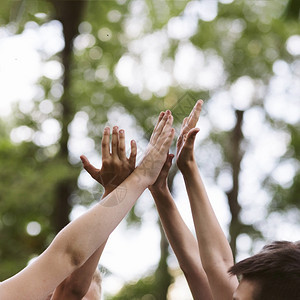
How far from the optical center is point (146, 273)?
1030 cm

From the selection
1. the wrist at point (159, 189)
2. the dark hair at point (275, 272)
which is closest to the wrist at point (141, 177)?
the wrist at point (159, 189)

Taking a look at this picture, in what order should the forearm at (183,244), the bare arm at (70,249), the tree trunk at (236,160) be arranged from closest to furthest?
1. the bare arm at (70,249)
2. the forearm at (183,244)
3. the tree trunk at (236,160)

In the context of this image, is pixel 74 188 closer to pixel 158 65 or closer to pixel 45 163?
pixel 45 163

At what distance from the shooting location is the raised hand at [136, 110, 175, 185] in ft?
3.52

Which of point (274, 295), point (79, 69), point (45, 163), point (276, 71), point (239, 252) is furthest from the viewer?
point (276, 71)

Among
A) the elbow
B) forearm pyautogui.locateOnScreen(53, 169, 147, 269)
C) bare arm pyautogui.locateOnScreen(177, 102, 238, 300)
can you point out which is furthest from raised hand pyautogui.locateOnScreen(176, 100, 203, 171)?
the elbow

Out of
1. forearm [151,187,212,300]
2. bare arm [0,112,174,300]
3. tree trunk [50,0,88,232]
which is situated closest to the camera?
bare arm [0,112,174,300]

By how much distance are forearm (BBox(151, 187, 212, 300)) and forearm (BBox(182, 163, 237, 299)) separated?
0.09 metres

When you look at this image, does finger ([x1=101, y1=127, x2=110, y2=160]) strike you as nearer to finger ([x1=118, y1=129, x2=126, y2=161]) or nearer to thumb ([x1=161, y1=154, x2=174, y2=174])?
finger ([x1=118, y1=129, x2=126, y2=161])

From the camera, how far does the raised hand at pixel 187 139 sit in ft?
3.64

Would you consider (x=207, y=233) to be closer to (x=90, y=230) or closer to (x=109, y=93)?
(x=90, y=230)

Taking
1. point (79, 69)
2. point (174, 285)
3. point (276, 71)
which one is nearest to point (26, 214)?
point (79, 69)

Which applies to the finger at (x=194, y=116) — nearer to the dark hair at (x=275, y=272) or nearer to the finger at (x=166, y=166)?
the finger at (x=166, y=166)

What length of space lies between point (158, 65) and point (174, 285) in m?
3.96
